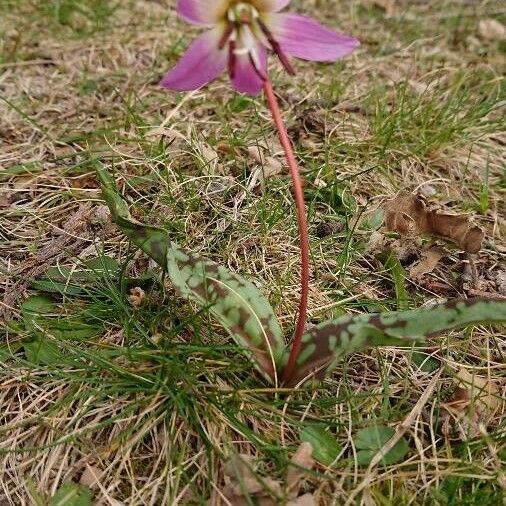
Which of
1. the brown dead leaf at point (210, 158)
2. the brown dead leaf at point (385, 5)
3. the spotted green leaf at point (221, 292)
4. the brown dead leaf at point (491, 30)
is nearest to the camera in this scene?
the spotted green leaf at point (221, 292)

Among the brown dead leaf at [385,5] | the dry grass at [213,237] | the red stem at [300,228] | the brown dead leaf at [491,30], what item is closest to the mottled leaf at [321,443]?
the dry grass at [213,237]

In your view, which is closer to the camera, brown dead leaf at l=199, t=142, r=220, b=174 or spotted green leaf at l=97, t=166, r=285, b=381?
spotted green leaf at l=97, t=166, r=285, b=381

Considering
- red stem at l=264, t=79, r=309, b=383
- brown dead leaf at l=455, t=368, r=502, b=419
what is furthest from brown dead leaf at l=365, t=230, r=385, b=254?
red stem at l=264, t=79, r=309, b=383

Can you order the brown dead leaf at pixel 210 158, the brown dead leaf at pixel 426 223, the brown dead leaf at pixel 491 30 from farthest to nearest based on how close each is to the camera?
the brown dead leaf at pixel 491 30, the brown dead leaf at pixel 210 158, the brown dead leaf at pixel 426 223

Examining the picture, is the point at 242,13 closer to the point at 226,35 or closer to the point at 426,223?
the point at 226,35

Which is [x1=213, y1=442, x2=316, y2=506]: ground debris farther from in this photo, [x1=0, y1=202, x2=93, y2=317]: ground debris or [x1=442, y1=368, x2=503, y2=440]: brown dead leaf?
[x1=0, y1=202, x2=93, y2=317]: ground debris

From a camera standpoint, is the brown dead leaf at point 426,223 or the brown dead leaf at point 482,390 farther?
the brown dead leaf at point 426,223

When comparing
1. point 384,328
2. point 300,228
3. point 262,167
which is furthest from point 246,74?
point 262,167

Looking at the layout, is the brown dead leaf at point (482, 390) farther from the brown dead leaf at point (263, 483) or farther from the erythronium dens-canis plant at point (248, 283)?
the brown dead leaf at point (263, 483)
